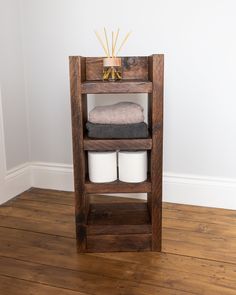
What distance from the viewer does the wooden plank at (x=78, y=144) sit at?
1252mm

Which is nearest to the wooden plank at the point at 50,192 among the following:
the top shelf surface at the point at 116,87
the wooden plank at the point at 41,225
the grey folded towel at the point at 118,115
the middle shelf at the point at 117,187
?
the wooden plank at the point at 41,225

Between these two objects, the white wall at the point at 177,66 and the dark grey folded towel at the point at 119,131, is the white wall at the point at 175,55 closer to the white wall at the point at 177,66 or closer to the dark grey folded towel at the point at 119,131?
the white wall at the point at 177,66

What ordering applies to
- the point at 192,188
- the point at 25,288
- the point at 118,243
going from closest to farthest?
the point at 25,288, the point at 118,243, the point at 192,188

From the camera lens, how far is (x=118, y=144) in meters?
1.31

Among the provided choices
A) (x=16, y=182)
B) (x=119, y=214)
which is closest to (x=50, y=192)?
(x=16, y=182)

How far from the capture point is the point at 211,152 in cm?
177

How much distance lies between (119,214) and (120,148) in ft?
1.21

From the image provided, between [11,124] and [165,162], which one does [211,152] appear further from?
[11,124]

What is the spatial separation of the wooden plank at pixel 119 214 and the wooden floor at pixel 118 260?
Answer: 13 cm

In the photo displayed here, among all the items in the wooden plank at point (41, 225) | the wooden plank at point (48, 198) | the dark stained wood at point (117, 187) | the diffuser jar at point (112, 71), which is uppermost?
the diffuser jar at point (112, 71)

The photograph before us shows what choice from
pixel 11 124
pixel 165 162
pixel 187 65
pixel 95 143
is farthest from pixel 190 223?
pixel 11 124

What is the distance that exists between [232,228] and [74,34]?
4.34 ft

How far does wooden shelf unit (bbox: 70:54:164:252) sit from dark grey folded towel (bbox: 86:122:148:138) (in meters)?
0.03

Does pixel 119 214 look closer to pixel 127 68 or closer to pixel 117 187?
pixel 117 187
